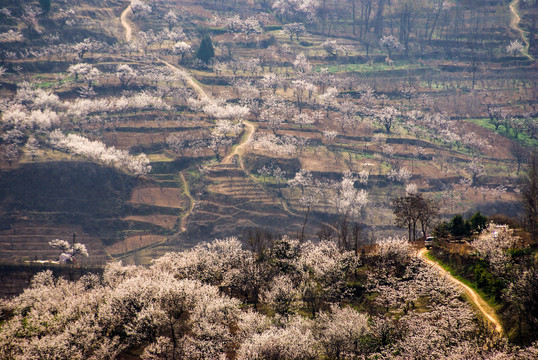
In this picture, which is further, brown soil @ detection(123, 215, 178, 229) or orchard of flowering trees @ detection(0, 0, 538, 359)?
brown soil @ detection(123, 215, 178, 229)

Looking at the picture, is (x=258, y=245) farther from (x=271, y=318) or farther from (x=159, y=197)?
(x=159, y=197)

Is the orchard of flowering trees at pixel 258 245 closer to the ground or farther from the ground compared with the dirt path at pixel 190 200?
farther from the ground

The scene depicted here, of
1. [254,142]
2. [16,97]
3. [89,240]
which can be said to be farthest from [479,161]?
[16,97]

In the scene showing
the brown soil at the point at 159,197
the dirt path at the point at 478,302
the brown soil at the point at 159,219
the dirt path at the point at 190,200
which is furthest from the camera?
the brown soil at the point at 159,197

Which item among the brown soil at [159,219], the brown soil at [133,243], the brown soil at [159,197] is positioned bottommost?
the brown soil at [133,243]

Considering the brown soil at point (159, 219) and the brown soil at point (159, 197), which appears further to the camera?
the brown soil at point (159, 197)

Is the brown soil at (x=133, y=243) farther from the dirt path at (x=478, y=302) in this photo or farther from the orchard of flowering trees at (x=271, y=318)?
the dirt path at (x=478, y=302)

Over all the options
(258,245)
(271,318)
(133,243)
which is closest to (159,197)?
(133,243)

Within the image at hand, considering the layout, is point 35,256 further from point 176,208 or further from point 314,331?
point 314,331

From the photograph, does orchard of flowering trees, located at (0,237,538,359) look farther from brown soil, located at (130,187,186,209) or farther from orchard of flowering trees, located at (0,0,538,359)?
brown soil, located at (130,187,186,209)

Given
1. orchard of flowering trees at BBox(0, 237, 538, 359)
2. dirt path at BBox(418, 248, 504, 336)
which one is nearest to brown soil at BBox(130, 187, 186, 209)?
orchard of flowering trees at BBox(0, 237, 538, 359)

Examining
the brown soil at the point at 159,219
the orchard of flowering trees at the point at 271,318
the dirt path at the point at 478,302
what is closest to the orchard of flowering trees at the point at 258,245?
the orchard of flowering trees at the point at 271,318
